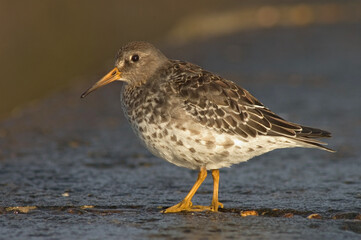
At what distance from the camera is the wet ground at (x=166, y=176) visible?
6446mm

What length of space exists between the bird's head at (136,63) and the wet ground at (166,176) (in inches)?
47.9

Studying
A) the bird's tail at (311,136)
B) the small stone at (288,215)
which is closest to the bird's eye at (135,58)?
the bird's tail at (311,136)

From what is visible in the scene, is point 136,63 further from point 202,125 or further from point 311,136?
point 311,136

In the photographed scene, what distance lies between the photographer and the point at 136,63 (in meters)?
8.21

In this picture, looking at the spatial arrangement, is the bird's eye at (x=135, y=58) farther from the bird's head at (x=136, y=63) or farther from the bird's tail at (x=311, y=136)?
the bird's tail at (x=311, y=136)

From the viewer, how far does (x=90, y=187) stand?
808 centimetres

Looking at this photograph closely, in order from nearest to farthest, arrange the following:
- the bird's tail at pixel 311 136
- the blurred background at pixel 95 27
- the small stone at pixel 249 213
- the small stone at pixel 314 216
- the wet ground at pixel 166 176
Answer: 1. the wet ground at pixel 166 176
2. the small stone at pixel 314 216
3. the small stone at pixel 249 213
4. the bird's tail at pixel 311 136
5. the blurred background at pixel 95 27

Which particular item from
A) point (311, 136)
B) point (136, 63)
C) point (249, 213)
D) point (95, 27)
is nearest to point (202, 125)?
point (249, 213)

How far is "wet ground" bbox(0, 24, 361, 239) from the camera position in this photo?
645 centimetres

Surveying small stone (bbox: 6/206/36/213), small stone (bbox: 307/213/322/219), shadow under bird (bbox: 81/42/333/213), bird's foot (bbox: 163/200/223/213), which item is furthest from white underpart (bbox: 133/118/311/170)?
small stone (bbox: 6/206/36/213)

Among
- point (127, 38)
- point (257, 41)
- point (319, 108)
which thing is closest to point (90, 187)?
point (319, 108)

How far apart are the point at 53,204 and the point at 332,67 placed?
8.96m

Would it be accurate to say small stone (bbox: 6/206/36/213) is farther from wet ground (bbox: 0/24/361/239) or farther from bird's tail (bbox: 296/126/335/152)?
bird's tail (bbox: 296/126/335/152)

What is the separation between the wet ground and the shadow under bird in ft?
1.60
